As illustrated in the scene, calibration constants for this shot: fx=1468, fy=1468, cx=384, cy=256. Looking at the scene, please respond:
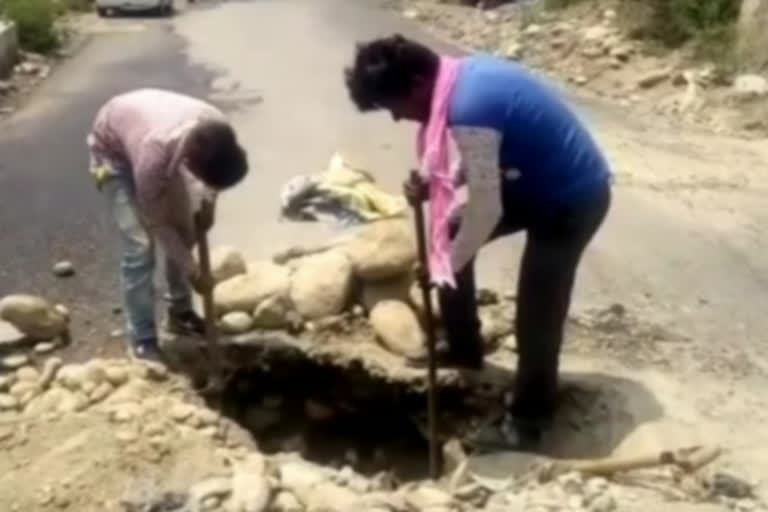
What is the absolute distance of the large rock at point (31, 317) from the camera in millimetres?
7061

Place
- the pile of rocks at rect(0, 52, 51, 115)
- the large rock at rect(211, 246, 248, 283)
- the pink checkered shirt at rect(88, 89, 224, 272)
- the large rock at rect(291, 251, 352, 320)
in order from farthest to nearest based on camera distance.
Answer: the pile of rocks at rect(0, 52, 51, 115)
the large rock at rect(211, 246, 248, 283)
the large rock at rect(291, 251, 352, 320)
the pink checkered shirt at rect(88, 89, 224, 272)

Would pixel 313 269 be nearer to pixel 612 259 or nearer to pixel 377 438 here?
pixel 377 438

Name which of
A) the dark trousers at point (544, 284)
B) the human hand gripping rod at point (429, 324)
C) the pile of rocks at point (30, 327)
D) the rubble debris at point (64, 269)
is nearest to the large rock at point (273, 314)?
the human hand gripping rod at point (429, 324)

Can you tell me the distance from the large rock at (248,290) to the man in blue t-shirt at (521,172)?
1.20m

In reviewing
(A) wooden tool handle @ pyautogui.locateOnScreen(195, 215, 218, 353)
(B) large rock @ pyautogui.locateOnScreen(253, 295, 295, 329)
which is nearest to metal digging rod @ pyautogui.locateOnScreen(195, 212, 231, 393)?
(A) wooden tool handle @ pyautogui.locateOnScreen(195, 215, 218, 353)

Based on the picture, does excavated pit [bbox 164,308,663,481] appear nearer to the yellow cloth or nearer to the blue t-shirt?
the blue t-shirt

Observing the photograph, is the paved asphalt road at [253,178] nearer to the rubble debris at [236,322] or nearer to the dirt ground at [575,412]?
the dirt ground at [575,412]

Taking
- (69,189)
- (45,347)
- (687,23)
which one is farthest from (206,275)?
(687,23)

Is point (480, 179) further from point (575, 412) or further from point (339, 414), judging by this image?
point (339, 414)

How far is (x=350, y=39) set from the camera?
20.2 meters

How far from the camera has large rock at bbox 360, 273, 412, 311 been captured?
7020 millimetres

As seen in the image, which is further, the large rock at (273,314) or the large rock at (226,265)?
the large rock at (226,265)

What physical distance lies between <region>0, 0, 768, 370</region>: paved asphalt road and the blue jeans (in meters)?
0.56

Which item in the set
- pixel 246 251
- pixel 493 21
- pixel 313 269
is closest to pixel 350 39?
pixel 493 21
